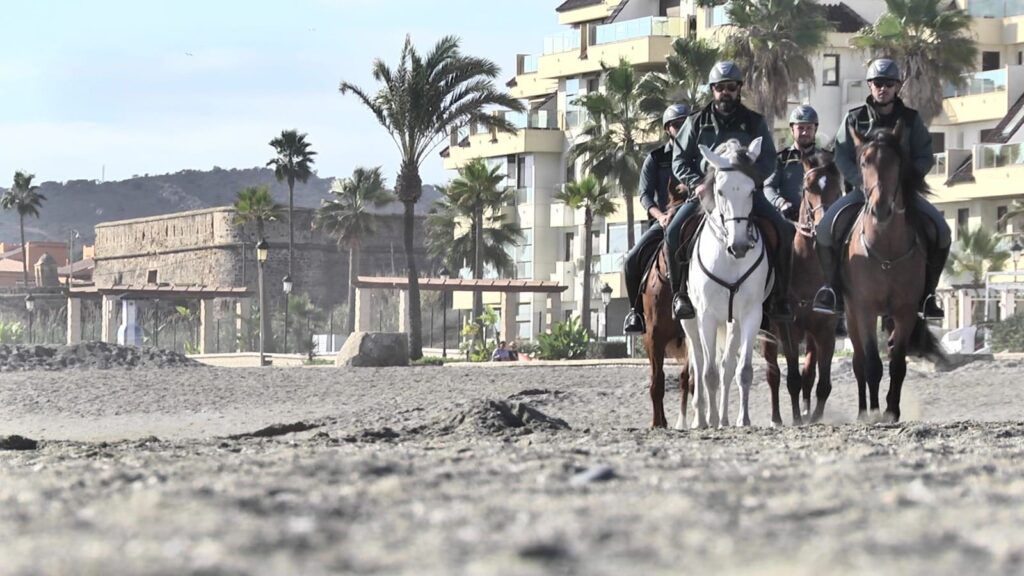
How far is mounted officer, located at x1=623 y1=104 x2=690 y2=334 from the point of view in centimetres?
1535

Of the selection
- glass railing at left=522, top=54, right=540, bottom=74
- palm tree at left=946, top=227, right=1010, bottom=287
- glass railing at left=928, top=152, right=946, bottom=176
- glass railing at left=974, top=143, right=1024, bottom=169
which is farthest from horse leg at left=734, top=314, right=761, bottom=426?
glass railing at left=522, top=54, right=540, bottom=74

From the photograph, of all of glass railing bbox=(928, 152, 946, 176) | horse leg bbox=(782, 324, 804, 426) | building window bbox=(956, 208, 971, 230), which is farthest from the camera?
glass railing bbox=(928, 152, 946, 176)

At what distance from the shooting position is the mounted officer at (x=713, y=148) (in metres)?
14.2

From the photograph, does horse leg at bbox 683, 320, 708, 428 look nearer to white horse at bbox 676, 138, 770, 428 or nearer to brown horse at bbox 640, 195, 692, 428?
white horse at bbox 676, 138, 770, 428

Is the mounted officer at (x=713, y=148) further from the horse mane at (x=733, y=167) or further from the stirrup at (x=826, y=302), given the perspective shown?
the horse mane at (x=733, y=167)

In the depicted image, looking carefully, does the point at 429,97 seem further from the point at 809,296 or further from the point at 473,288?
the point at 809,296

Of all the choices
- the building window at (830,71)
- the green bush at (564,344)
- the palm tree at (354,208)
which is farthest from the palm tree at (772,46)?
the palm tree at (354,208)

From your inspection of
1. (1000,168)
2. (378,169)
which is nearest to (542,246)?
(378,169)

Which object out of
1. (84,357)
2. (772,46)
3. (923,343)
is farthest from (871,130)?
(772,46)

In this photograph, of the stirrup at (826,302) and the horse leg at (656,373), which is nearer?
the stirrup at (826,302)

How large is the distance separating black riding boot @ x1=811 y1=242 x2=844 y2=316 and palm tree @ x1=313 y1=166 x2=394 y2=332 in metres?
78.6

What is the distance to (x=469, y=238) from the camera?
262ft

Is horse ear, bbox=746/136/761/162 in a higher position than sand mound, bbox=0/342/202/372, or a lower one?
higher

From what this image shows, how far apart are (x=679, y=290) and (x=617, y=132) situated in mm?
46701
